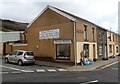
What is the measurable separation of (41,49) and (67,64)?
185 inches

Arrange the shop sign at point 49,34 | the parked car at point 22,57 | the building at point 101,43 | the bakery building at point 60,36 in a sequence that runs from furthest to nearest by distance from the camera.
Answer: the building at point 101,43 < the shop sign at point 49,34 < the bakery building at point 60,36 < the parked car at point 22,57

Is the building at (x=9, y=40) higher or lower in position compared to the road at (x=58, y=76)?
higher

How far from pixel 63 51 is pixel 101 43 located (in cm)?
1094

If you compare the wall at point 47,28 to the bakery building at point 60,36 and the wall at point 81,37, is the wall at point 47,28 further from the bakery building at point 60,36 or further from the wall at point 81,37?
the wall at point 81,37

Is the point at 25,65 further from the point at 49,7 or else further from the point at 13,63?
the point at 49,7

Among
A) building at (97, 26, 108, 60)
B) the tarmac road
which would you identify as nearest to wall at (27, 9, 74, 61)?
the tarmac road

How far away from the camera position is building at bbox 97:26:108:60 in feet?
99.0

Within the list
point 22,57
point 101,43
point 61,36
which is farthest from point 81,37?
point 101,43

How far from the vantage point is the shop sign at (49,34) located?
78.0ft

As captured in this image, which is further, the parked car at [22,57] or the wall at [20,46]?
the wall at [20,46]

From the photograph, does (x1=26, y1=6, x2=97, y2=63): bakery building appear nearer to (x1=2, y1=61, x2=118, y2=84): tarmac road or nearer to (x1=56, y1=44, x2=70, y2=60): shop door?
(x1=56, y1=44, x2=70, y2=60): shop door

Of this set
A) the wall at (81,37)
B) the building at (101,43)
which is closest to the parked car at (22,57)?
the wall at (81,37)

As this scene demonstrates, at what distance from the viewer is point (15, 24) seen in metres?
50.9

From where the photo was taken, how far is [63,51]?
22.9 m
